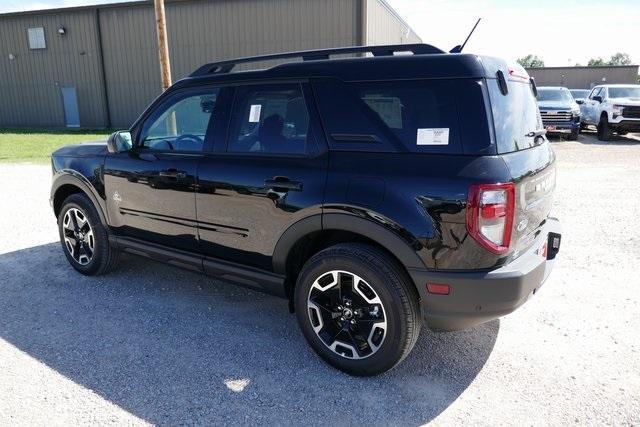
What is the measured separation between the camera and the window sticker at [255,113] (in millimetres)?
3480

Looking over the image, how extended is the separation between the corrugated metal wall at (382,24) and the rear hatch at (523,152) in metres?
17.0

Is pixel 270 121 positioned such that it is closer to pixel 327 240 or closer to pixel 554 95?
pixel 327 240

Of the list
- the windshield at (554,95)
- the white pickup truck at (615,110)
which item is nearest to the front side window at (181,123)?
the windshield at (554,95)

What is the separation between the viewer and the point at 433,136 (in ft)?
9.00

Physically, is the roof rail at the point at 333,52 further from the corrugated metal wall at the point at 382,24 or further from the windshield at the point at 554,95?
the corrugated metal wall at the point at 382,24

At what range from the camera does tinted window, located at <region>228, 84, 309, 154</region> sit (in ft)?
10.7

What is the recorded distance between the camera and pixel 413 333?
2.88m

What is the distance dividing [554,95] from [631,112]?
237cm

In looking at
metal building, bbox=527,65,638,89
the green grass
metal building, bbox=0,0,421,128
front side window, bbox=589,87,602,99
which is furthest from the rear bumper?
metal building, bbox=527,65,638,89

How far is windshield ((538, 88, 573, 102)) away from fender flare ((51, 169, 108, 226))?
51.8ft

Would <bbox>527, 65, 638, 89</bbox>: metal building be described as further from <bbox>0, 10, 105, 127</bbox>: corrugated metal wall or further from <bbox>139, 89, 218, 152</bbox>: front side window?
<bbox>139, 89, 218, 152</bbox>: front side window

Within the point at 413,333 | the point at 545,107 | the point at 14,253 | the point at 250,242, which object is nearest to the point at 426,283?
the point at 413,333

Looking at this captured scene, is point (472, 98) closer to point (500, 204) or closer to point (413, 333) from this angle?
point (500, 204)

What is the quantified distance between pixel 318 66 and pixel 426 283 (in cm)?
152
